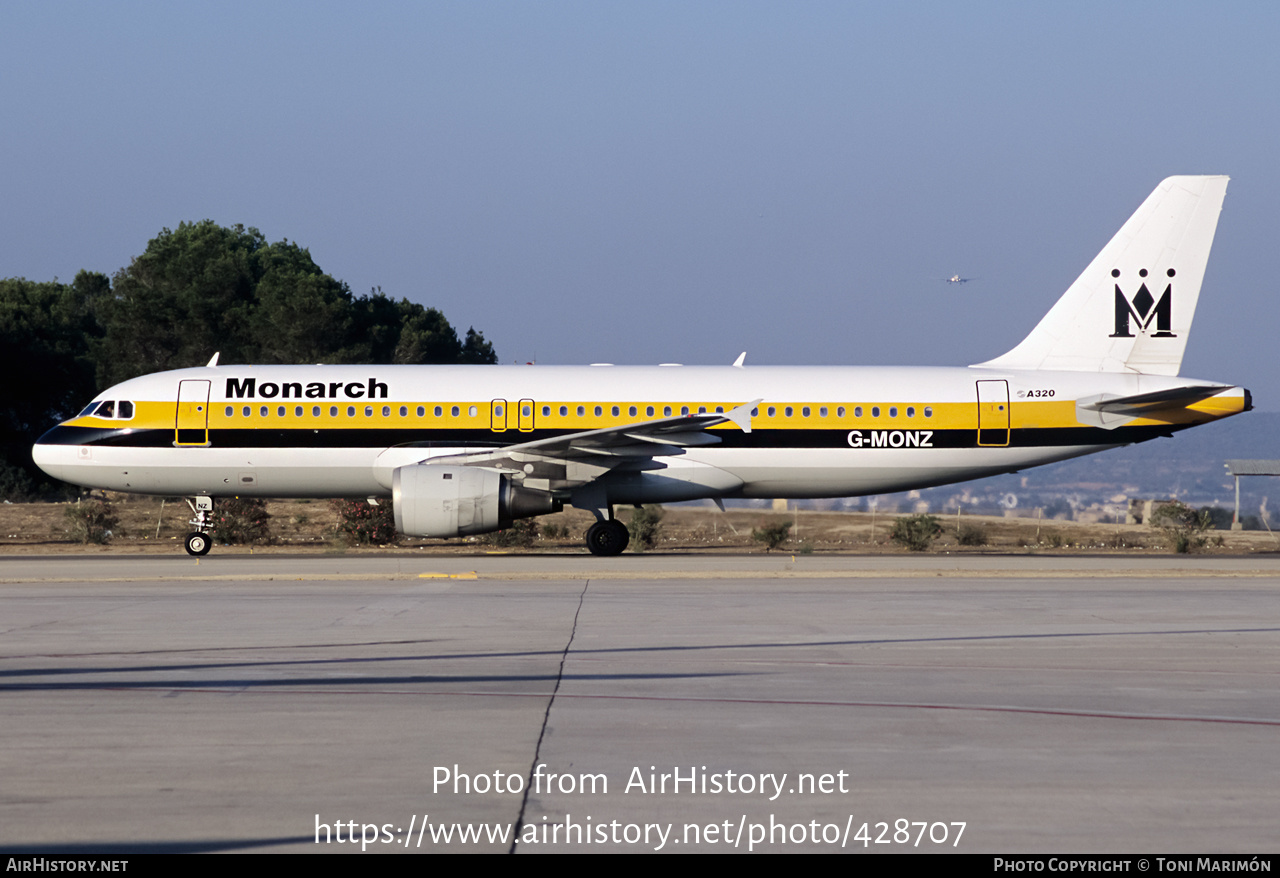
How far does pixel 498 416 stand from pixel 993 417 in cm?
953

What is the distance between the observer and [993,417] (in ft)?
85.1

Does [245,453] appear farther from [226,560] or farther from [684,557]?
[684,557]

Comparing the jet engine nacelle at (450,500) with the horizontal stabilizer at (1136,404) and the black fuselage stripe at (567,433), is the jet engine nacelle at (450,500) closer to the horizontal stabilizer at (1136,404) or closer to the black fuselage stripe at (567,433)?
the black fuselage stripe at (567,433)

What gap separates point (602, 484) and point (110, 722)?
17.3m

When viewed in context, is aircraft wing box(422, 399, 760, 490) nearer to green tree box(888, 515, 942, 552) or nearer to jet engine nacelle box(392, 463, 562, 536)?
jet engine nacelle box(392, 463, 562, 536)

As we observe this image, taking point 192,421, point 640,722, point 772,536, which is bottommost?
point 640,722

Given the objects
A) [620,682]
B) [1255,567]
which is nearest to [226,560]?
[620,682]

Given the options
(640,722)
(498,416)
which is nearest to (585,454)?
(498,416)

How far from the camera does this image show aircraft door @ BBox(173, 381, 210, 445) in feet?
84.3

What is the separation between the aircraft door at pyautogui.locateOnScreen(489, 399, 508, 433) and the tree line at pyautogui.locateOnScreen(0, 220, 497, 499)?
86.1 feet

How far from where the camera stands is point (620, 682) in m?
10.4

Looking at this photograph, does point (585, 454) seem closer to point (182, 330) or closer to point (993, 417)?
point (993, 417)

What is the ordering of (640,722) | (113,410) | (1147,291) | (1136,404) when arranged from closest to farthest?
(640,722) < (1136,404) < (113,410) < (1147,291)

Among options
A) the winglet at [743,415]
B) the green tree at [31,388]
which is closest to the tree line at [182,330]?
the green tree at [31,388]
